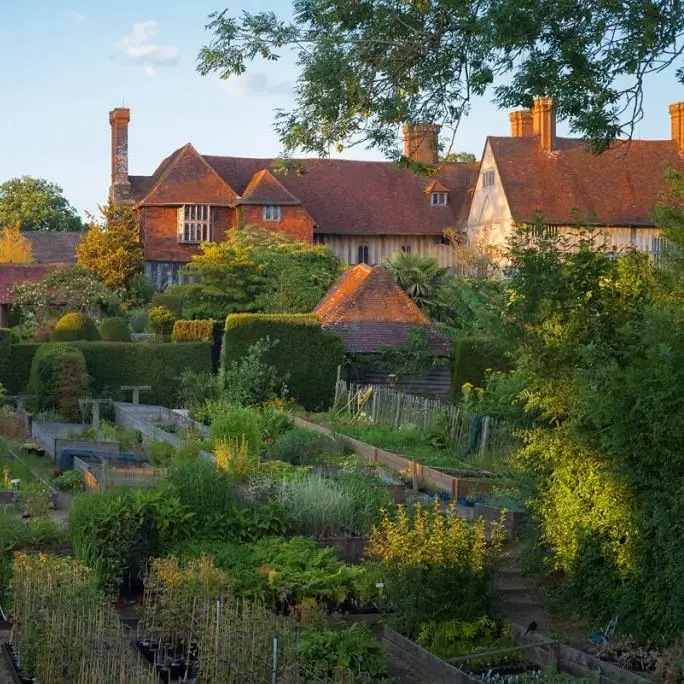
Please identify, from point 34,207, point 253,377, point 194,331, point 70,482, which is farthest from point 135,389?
point 34,207

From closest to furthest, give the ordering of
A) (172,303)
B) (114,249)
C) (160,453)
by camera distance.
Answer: (160,453)
(172,303)
(114,249)

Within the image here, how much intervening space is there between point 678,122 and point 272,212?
18.1 m

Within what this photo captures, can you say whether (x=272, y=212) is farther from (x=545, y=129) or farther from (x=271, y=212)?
(x=545, y=129)

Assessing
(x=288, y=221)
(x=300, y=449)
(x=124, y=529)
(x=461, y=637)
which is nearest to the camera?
(x=461, y=637)

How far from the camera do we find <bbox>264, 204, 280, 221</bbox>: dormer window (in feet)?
162

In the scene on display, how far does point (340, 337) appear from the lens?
97.5ft

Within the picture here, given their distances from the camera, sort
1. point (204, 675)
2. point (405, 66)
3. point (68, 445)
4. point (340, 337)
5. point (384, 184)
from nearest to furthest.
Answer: point (204, 675) → point (405, 66) → point (68, 445) → point (340, 337) → point (384, 184)

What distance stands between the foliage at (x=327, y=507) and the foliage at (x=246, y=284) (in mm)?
23011

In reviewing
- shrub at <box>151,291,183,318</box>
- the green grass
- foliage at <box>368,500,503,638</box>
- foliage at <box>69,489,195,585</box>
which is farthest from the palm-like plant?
foliage at <box>368,500,503,638</box>

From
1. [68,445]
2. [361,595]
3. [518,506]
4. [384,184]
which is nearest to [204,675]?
[361,595]

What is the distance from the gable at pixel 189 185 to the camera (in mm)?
49656

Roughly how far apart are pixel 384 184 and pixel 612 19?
41980 mm

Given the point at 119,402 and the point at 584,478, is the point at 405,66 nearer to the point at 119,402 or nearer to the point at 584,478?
the point at 584,478

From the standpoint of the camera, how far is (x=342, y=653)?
8.84 meters
